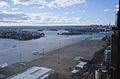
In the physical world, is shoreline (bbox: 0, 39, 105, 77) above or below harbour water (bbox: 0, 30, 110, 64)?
below

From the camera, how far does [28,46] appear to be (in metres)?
4.92

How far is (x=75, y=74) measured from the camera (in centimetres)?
342

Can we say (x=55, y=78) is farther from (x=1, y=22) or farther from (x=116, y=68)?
(x=116, y=68)

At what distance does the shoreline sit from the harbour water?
19 centimetres

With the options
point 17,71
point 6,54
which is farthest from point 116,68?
point 6,54

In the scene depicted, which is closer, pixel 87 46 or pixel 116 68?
pixel 116 68

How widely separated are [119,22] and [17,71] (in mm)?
2989

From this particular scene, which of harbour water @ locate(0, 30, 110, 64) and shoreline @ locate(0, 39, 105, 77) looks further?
shoreline @ locate(0, 39, 105, 77)

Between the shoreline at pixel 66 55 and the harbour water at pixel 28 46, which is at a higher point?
the harbour water at pixel 28 46

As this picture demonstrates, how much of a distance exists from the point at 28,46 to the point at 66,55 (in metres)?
1.22

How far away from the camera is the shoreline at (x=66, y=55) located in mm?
4520

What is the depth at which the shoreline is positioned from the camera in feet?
14.8

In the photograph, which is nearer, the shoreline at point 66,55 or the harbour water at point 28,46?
the harbour water at point 28,46

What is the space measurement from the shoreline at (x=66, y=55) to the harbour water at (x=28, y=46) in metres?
0.19
